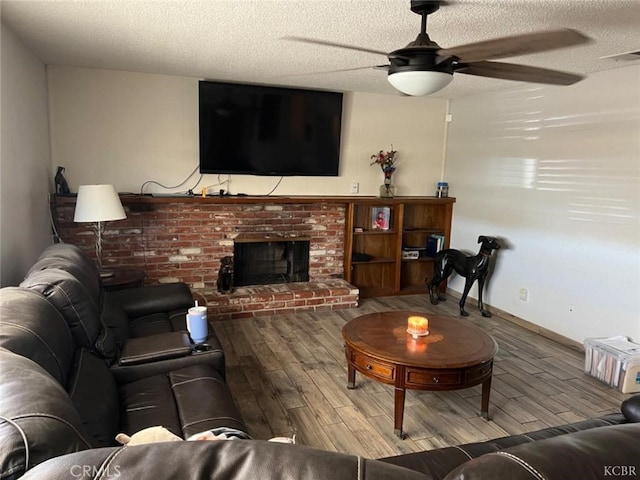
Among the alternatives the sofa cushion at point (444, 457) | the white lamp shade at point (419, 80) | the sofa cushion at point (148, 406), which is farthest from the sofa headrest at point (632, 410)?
the sofa cushion at point (148, 406)

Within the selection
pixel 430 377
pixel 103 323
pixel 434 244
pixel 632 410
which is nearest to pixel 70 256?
pixel 103 323

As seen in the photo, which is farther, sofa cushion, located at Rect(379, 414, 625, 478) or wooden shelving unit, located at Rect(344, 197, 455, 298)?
wooden shelving unit, located at Rect(344, 197, 455, 298)

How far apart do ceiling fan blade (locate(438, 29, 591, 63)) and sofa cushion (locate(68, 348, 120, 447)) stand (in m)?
2.24

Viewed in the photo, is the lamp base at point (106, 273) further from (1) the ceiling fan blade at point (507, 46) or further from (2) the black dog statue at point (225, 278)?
(1) the ceiling fan blade at point (507, 46)

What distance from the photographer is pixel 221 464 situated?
761mm

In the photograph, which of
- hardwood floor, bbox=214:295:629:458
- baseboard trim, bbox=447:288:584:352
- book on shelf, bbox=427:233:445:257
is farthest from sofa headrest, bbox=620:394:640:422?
book on shelf, bbox=427:233:445:257

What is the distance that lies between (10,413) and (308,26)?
2531mm

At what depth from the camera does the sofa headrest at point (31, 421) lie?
0.86m

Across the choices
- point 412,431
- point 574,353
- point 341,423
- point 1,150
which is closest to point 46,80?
point 1,150

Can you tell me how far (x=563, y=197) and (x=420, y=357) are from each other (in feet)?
8.21

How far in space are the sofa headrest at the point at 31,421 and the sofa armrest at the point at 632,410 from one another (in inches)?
80.8

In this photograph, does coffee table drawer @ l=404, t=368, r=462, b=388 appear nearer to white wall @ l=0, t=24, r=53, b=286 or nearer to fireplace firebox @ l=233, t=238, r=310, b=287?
white wall @ l=0, t=24, r=53, b=286

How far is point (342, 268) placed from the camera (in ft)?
17.7

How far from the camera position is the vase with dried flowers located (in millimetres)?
5348
